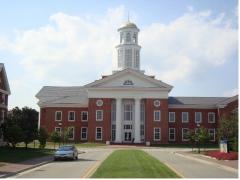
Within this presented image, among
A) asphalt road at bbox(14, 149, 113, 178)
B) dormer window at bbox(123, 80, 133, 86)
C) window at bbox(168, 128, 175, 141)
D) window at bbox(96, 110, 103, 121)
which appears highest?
dormer window at bbox(123, 80, 133, 86)

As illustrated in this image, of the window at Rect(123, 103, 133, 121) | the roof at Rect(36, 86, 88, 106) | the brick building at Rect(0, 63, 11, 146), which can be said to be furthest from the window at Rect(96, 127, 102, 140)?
the brick building at Rect(0, 63, 11, 146)

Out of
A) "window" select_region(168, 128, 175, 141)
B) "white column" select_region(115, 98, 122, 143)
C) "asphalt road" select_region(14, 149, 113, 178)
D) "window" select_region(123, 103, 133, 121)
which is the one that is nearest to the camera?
"asphalt road" select_region(14, 149, 113, 178)

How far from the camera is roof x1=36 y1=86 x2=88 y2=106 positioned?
260 ft

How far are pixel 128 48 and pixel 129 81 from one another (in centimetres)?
808

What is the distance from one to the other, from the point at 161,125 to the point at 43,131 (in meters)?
28.4

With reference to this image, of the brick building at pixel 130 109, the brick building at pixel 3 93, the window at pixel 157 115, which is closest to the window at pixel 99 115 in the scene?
the brick building at pixel 130 109

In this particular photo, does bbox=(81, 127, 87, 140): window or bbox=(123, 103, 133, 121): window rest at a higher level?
bbox=(123, 103, 133, 121): window

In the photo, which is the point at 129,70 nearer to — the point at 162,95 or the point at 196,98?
the point at 162,95

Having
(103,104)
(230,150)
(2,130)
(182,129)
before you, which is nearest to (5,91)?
(2,130)

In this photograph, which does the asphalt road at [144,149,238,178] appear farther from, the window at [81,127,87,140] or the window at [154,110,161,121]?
the window at [81,127,87,140]

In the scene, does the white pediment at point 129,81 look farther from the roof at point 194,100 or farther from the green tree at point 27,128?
the green tree at point 27,128

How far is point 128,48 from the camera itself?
80.3m

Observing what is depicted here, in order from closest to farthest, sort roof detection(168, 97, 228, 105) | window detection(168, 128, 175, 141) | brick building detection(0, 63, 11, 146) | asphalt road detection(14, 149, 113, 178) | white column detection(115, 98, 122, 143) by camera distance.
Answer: asphalt road detection(14, 149, 113, 178) < brick building detection(0, 63, 11, 146) < white column detection(115, 98, 122, 143) < window detection(168, 128, 175, 141) < roof detection(168, 97, 228, 105)

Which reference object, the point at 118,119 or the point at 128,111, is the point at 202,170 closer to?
the point at 118,119
